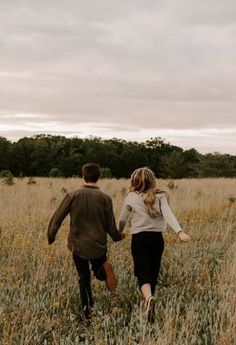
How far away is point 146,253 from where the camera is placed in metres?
5.22

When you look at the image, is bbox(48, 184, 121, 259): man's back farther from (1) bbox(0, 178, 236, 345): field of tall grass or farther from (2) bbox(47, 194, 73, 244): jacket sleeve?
(1) bbox(0, 178, 236, 345): field of tall grass

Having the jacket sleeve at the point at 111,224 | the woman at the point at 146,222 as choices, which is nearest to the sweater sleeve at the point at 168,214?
the woman at the point at 146,222

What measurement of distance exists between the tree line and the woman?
5436 centimetres

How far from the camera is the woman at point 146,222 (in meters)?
5.18

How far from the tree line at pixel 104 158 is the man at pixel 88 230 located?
54.3 m

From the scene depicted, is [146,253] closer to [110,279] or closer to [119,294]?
[110,279]

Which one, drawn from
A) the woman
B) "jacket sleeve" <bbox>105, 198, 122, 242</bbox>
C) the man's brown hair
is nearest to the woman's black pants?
the woman

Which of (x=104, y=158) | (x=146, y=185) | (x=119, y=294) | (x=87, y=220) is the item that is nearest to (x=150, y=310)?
(x=119, y=294)

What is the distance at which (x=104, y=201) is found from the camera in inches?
207

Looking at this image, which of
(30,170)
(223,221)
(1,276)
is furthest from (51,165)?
(1,276)

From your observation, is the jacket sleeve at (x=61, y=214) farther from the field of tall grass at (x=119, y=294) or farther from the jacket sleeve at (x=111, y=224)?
the field of tall grass at (x=119, y=294)

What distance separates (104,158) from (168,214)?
68150 millimetres

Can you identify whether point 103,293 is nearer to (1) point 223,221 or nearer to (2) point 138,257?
(2) point 138,257

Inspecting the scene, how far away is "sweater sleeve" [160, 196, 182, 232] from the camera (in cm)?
505
